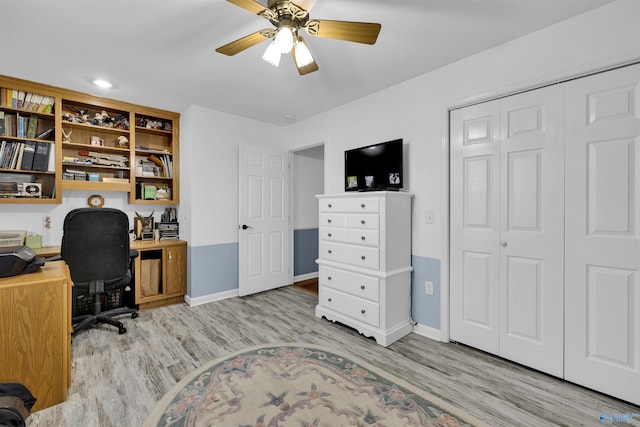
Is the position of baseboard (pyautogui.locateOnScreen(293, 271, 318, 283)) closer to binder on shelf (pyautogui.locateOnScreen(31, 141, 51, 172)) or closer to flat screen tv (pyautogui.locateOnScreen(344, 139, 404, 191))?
flat screen tv (pyautogui.locateOnScreen(344, 139, 404, 191))

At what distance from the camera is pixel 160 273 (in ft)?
11.2

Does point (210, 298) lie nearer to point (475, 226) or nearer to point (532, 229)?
point (475, 226)

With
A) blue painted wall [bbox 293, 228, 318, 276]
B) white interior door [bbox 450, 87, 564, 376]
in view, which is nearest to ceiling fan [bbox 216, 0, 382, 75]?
white interior door [bbox 450, 87, 564, 376]

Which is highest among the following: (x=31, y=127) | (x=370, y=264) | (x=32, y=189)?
(x=31, y=127)

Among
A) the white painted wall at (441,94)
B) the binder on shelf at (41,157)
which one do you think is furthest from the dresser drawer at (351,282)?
the binder on shelf at (41,157)

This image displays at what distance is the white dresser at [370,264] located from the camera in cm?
249

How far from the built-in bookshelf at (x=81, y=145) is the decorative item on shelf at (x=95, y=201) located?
20cm

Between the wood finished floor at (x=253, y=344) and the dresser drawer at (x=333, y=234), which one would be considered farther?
the dresser drawer at (x=333, y=234)

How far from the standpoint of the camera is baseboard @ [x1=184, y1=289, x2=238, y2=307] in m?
3.40

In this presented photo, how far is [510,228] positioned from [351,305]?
4.92 feet

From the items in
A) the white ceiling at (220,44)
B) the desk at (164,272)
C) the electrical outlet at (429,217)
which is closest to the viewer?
the white ceiling at (220,44)

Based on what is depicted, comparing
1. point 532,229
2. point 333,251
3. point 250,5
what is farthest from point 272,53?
point 532,229

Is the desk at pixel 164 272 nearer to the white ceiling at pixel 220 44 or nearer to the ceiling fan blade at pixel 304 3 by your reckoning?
the white ceiling at pixel 220 44

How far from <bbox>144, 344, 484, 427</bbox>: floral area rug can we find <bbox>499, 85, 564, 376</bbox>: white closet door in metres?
0.89
